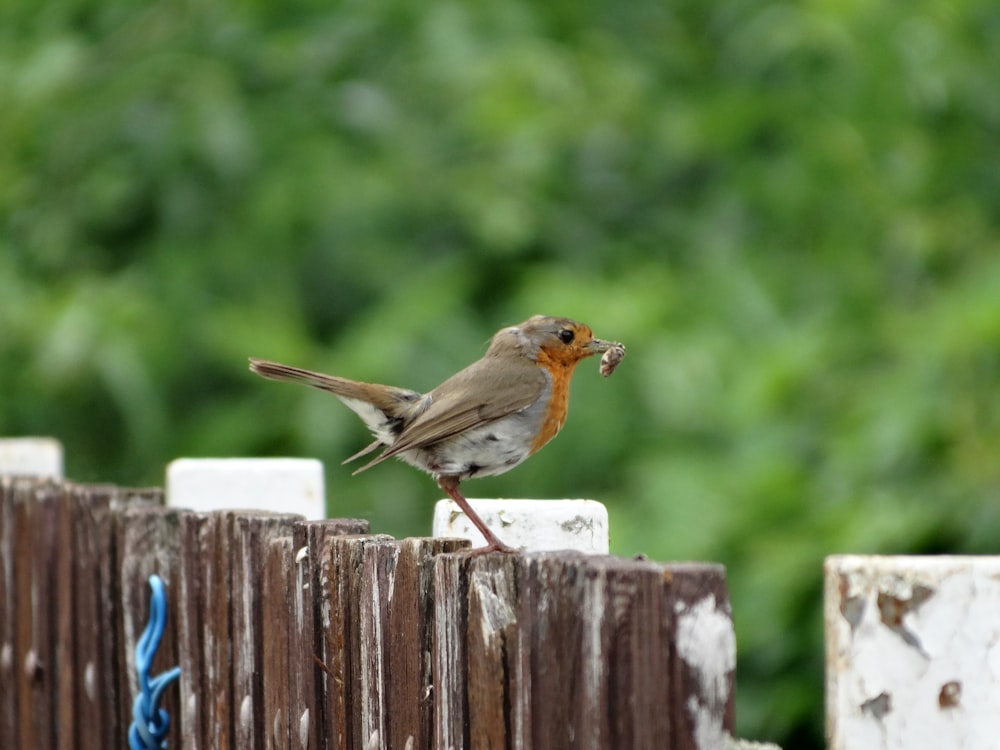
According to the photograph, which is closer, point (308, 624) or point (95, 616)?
point (308, 624)

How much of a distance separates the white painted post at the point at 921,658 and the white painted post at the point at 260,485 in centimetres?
199

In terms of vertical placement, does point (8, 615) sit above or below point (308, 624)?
above

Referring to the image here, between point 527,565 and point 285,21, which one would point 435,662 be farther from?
point 285,21

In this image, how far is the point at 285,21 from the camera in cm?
721

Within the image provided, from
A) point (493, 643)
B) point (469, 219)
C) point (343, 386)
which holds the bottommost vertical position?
point (493, 643)

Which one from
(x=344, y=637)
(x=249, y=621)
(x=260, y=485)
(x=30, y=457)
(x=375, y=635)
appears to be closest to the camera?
(x=375, y=635)

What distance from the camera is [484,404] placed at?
3756mm

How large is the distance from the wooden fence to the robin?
0.58m

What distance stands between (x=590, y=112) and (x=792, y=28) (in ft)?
2.97

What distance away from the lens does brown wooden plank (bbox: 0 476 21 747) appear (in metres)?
4.04

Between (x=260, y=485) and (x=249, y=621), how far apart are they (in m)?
0.67

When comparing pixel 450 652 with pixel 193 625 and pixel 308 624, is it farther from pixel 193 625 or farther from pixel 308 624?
pixel 193 625

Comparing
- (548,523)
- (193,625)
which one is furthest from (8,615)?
(548,523)

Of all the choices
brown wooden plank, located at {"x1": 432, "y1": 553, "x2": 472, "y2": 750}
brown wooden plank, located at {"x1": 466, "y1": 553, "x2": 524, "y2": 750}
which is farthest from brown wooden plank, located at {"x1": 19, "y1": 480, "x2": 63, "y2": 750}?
brown wooden plank, located at {"x1": 466, "y1": 553, "x2": 524, "y2": 750}
